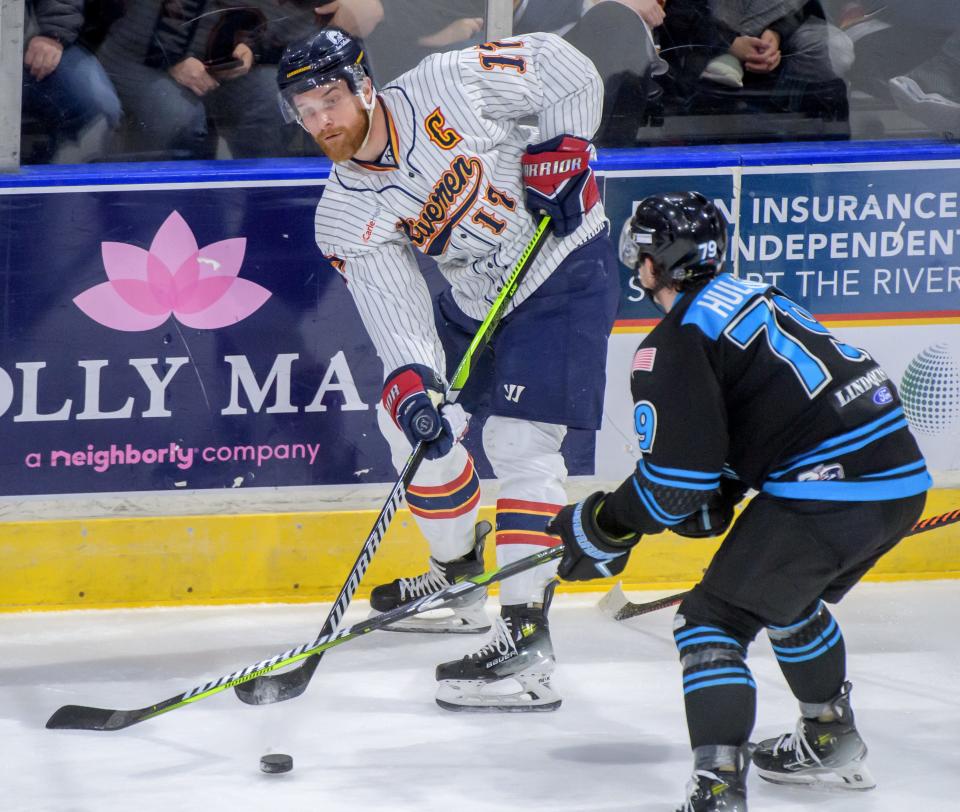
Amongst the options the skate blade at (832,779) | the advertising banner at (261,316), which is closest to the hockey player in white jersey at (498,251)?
the advertising banner at (261,316)

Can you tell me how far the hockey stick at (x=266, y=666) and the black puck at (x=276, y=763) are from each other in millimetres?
152

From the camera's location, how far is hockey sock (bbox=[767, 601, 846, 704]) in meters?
2.62

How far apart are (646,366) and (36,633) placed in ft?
5.84

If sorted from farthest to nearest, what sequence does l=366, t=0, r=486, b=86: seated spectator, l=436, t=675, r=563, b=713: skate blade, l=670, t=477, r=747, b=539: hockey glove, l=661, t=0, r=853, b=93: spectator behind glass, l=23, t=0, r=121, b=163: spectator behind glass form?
1. l=661, t=0, r=853, b=93: spectator behind glass
2. l=366, t=0, r=486, b=86: seated spectator
3. l=23, t=0, r=121, b=163: spectator behind glass
4. l=436, t=675, r=563, b=713: skate blade
5. l=670, t=477, r=747, b=539: hockey glove

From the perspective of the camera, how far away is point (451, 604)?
3.60m

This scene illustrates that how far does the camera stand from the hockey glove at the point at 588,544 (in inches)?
98.9

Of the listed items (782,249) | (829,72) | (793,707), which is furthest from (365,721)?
(829,72)

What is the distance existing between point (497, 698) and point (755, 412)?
1006 millimetres

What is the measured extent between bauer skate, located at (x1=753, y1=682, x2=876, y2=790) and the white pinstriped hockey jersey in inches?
40.5

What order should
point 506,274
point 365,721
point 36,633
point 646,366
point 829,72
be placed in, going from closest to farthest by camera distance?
point 646,366
point 365,721
point 506,274
point 36,633
point 829,72

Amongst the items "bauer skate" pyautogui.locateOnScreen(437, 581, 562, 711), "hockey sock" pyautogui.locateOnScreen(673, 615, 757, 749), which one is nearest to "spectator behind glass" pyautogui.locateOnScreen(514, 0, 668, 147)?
"bauer skate" pyautogui.locateOnScreen(437, 581, 562, 711)

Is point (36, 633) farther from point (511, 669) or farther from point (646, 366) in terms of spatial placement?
point (646, 366)

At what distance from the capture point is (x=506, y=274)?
10.8 feet

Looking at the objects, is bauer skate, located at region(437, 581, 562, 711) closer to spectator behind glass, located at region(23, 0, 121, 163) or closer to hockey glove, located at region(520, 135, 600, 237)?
hockey glove, located at region(520, 135, 600, 237)
